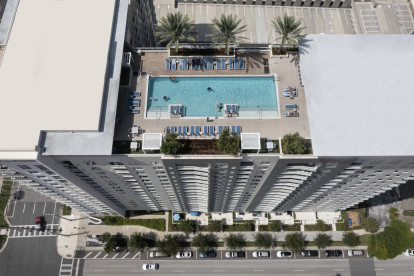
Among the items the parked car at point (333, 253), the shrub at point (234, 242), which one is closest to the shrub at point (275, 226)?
the shrub at point (234, 242)

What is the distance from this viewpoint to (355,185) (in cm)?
7825

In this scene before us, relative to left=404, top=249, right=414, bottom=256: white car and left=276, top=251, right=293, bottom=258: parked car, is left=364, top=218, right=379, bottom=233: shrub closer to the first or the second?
left=404, top=249, right=414, bottom=256: white car

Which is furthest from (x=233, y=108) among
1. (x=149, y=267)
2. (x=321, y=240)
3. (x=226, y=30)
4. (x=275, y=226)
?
(x=149, y=267)

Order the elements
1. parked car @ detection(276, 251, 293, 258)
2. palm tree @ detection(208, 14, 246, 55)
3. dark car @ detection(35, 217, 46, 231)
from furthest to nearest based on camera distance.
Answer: dark car @ detection(35, 217, 46, 231) → parked car @ detection(276, 251, 293, 258) → palm tree @ detection(208, 14, 246, 55)

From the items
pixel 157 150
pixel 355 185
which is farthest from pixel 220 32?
pixel 355 185

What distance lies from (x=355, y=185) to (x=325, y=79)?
3266 cm

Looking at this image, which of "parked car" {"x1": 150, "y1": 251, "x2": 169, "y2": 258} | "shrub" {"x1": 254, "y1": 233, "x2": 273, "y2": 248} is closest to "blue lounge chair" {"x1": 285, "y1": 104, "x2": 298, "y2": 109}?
"shrub" {"x1": 254, "y1": 233, "x2": 273, "y2": 248}

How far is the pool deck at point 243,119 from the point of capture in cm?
6309

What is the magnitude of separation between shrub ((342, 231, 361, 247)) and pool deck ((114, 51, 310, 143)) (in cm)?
6524

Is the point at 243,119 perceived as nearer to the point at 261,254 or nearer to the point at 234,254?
the point at 234,254

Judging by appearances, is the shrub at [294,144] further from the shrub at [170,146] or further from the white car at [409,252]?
the white car at [409,252]

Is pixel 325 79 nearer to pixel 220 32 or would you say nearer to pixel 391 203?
pixel 220 32

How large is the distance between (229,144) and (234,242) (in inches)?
2379

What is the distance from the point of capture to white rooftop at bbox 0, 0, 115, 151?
57062 millimetres
